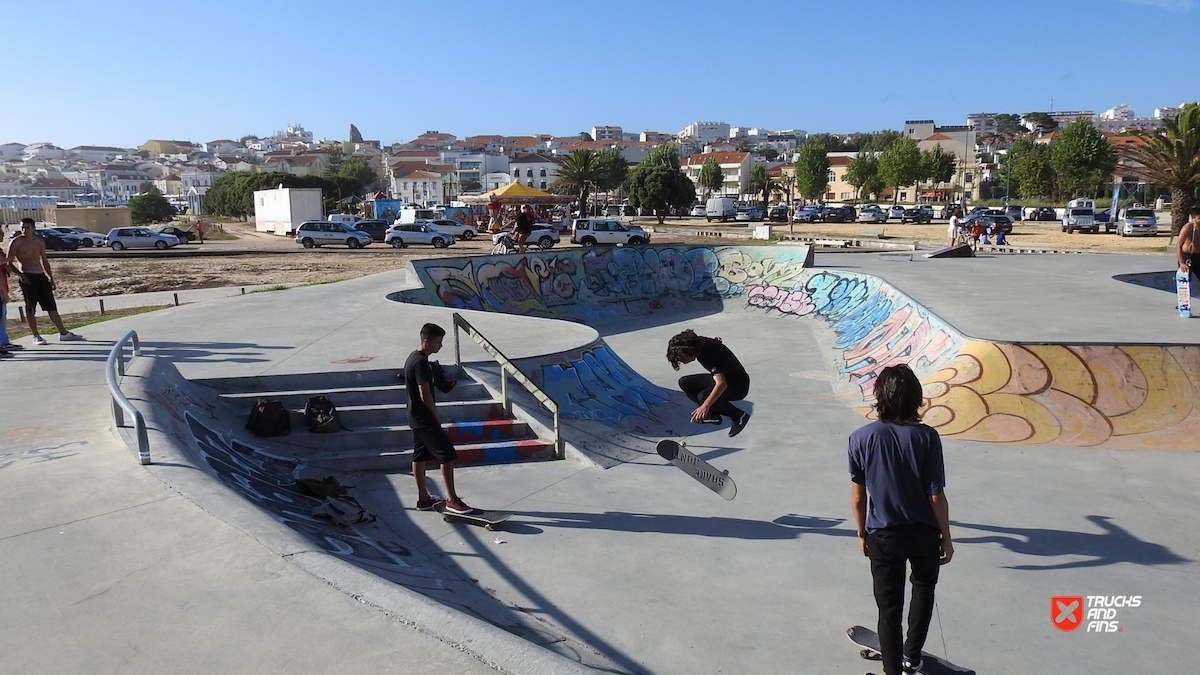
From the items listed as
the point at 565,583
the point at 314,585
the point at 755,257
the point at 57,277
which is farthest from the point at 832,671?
the point at 57,277

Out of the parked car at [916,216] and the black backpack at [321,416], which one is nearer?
the black backpack at [321,416]

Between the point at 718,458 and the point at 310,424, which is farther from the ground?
the point at 310,424

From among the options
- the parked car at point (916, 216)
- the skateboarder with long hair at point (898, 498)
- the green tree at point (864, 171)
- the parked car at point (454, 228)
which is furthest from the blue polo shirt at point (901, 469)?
the green tree at point (864, 171)

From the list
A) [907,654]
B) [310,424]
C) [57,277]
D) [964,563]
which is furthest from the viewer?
[57,277]

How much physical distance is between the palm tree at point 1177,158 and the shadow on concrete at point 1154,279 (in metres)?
14.7

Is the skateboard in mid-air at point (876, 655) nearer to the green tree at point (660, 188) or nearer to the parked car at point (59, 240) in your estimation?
the parked car at point (59, 240)

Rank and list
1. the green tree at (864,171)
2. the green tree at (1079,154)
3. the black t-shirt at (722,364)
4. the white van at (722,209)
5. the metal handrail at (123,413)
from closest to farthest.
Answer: the metal handrail at (123,413) < the black t-shirt at (722,364) < the white van at (722,209) < the green tree at (1079,154) < the green tree at (864,171)

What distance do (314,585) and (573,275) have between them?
1821 centimetres

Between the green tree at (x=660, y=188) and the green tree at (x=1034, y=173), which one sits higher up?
the green tree at (x=1034, y=173)

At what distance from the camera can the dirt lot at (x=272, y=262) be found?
81.1 feet

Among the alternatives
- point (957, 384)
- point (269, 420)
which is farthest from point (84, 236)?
point (957, 384)

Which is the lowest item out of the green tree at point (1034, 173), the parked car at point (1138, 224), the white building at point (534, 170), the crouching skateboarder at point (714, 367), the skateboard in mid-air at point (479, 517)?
the skateboard in mid-air at point (479, 517)

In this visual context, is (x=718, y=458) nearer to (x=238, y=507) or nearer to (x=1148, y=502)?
(x=1148, y=502)

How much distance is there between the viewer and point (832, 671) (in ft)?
15.0
